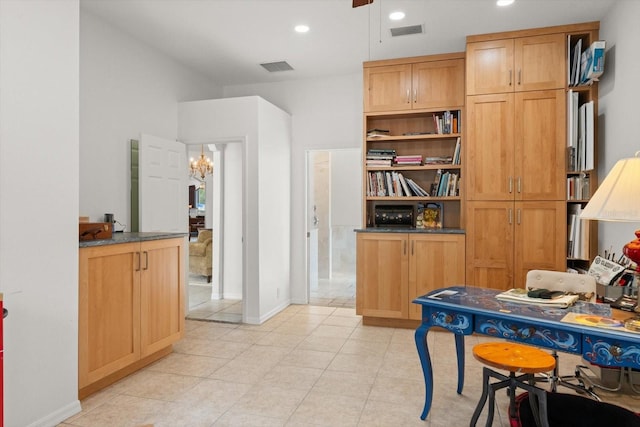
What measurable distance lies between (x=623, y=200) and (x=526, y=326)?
720 millimetres

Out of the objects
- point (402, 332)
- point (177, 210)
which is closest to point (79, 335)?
point (177, 210)

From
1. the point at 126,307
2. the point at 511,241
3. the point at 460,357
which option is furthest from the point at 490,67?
the point at 126,307

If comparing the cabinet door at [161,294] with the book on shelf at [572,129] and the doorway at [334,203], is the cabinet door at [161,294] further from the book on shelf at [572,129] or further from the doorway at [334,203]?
the book on shelf at [572,129]

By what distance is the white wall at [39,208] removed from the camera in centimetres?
216

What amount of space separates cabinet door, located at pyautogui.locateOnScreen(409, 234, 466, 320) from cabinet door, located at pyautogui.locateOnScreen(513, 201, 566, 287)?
53cm

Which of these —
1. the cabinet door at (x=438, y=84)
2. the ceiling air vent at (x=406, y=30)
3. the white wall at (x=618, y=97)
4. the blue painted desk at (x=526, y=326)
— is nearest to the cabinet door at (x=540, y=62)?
the white wall at (x=618, y=97)

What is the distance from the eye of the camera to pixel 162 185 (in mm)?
4352

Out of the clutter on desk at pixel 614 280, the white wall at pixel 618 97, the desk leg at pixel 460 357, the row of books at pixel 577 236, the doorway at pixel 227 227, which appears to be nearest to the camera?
the clutter on desk at pixel 614 280

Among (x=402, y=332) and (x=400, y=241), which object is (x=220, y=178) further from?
(x=402, y=332)

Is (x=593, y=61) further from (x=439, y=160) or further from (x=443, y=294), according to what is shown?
(x=443, y=294)

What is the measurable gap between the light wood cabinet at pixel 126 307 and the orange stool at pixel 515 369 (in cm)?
238

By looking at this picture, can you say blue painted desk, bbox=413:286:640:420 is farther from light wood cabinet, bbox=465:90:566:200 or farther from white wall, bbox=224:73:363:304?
white wall, bbox=224:73:363:304

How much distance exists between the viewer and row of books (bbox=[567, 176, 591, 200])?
3812mm

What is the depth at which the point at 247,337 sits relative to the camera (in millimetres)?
4082
